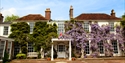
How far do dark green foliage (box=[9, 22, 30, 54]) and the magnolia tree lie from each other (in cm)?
608

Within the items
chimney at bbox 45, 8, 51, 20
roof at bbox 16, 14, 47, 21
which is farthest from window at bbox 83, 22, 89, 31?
roof at bbox 16, 14, 47, 21

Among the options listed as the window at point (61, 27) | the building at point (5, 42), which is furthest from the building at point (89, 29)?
the building at point (5, 42)

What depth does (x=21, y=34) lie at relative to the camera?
1792cm

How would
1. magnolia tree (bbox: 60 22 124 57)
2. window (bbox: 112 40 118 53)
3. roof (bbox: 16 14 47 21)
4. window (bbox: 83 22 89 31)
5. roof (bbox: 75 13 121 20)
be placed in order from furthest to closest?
roof (bbox: 75 13 121 20) → roof (bbox: 16 14 47 21) → window (bbox: 83 22 89 31) → window (bbox: 112 40 118 53) → magnolia tree (bbox: 60 22 124 57)

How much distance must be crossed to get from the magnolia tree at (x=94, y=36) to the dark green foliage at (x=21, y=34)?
6.08 metres

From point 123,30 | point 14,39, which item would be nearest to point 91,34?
point 123,30

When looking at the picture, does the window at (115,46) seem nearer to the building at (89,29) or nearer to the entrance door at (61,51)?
the building at (89,29)

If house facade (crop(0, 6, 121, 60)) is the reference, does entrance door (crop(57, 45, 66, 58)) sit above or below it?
below

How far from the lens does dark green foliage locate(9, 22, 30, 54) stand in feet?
58.2

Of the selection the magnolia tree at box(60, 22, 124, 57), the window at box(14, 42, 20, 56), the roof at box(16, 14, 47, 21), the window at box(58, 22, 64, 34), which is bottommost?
the window at box(14, 42, 20, 56)

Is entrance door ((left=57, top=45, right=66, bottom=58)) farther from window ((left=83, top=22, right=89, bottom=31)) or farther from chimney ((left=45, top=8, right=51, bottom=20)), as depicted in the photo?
chimney ((left=45, top=8, right=51, bottom=20))

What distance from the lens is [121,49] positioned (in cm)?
1831

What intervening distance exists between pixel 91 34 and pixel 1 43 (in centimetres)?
1252

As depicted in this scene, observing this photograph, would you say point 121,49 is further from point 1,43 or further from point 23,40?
point 1,43
